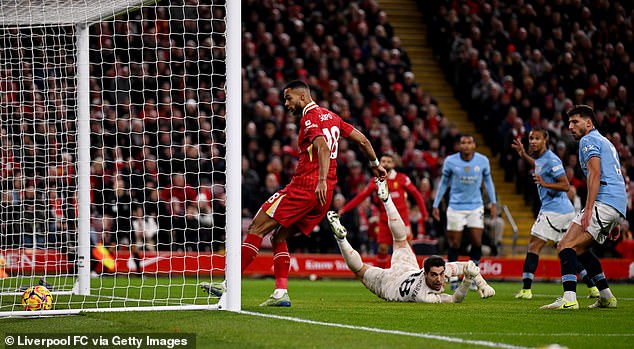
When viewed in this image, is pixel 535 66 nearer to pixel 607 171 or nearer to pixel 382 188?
pixel 382 188

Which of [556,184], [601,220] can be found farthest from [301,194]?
[556,184]

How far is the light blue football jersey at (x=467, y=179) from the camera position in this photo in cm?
1462

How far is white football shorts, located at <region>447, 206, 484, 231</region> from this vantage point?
1459 centimetres

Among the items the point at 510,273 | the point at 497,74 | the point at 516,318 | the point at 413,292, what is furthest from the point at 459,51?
the point at 516,318

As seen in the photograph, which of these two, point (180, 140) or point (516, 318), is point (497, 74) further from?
point (516, 318)

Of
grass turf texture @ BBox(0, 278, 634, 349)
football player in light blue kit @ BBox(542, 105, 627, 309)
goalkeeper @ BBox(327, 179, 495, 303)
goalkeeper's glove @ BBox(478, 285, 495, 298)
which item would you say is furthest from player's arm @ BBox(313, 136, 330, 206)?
football player in light blue kit @ BBox(542, 105, 627, 309)

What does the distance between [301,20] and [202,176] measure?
6.87 m

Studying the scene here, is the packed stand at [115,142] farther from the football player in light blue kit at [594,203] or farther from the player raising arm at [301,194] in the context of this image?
the football player in light blue kit at [594,203]

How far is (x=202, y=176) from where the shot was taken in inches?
779

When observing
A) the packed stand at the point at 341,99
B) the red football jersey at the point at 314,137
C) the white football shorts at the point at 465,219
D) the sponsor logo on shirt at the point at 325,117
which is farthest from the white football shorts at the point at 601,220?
the packed stand at the point at 341,99

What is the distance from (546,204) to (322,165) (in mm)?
4356

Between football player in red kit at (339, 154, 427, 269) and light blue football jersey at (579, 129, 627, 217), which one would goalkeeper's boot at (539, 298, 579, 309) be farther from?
football player in red kit at (339, 154, 427, 269)

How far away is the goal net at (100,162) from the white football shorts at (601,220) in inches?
139

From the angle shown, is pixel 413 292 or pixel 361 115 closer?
pixel 413 292
